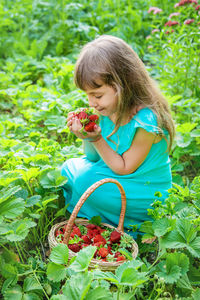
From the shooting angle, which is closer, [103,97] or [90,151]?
[103,97]

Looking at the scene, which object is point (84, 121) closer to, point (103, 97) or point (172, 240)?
point (103, 97)

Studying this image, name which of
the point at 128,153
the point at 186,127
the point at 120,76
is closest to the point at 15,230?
the point at 128,153

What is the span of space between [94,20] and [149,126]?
3046 mm

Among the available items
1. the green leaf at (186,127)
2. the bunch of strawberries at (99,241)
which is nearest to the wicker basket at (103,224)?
the bunch of strawberries at (99,241)

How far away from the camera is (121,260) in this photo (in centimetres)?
156

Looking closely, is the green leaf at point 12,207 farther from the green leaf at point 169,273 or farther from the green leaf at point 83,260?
the green leaf at point 169,273

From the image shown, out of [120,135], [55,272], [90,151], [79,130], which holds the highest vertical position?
[79,130]

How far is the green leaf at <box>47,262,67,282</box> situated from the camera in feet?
4.75

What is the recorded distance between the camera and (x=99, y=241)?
66.1 inches

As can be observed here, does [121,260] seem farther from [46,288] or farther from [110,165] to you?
[110,165]

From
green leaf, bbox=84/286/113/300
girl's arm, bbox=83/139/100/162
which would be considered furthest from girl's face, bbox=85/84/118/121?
green leaf, bbox=84/286/113/300

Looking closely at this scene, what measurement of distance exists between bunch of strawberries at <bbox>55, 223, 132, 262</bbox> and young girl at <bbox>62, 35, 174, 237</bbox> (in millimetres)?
214

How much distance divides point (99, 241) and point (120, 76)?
781 millimetres

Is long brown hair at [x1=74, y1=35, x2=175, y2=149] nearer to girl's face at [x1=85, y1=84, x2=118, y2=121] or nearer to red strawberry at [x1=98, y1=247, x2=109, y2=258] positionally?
girl's face at [x1=85, y1=84, x2=118, y2=121]
